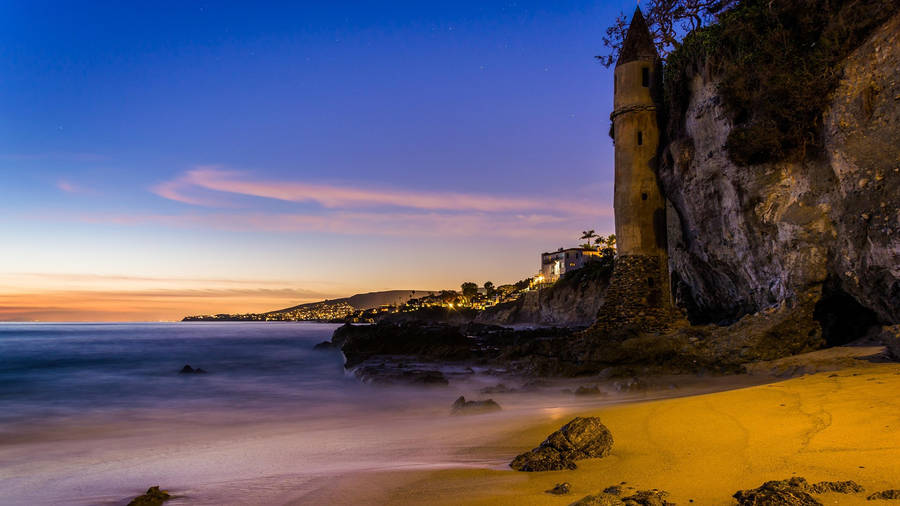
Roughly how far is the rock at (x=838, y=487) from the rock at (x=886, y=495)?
0.33 feet

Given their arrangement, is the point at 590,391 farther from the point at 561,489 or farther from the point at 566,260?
the point at 566,260

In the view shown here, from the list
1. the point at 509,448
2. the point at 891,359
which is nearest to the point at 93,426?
the point at 509,448

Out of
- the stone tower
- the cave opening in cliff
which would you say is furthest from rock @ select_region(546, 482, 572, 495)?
the stone tower

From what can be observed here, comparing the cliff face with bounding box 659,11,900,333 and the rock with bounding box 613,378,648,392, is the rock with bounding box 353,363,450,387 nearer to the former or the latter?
the rock with bounding box 613,378,648,392

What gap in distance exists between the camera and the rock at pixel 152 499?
14.9 feet

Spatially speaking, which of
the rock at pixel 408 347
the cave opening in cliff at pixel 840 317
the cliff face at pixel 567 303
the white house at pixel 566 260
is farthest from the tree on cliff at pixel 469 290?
the cave opening in cliff at pixel 840 317

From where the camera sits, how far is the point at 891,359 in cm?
748

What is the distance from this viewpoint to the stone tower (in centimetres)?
1838

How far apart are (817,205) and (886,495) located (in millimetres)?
10519

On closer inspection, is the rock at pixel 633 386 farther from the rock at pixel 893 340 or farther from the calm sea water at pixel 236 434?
the rock at pixel 893 340

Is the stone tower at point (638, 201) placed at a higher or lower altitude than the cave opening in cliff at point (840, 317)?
higher

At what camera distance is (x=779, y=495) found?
8.87 ft

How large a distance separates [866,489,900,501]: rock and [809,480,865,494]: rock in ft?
0.33

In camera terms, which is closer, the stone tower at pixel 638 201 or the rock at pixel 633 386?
the rock at pixel 633 386
